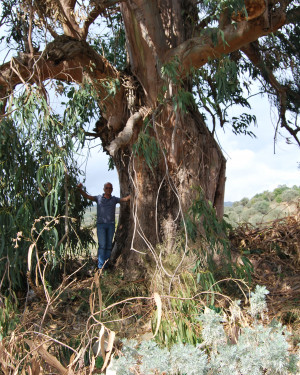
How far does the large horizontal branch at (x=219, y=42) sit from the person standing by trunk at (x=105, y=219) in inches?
74.8

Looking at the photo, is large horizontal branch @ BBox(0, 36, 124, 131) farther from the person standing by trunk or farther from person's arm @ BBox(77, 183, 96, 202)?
the person standing by trunk

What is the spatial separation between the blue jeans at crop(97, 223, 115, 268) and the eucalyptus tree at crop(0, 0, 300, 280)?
18 centimetres

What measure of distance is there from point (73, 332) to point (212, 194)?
257 cm

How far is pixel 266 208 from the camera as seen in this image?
1345 centimetres

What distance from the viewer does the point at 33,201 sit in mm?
4980

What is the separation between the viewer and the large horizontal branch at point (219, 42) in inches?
207

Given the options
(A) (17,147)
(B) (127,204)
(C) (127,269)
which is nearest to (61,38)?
(A) (17,147)

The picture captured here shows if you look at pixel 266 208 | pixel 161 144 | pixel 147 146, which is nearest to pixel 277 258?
pixel 161 144

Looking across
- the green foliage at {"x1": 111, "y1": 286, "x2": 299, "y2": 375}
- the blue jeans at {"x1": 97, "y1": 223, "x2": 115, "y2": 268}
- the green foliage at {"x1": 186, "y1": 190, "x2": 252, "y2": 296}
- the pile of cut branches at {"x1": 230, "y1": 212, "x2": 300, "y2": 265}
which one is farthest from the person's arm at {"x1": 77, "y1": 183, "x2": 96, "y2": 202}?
the green foliage at {"x1": 111, "y1": 286, "x2": 299, "y2": 375}

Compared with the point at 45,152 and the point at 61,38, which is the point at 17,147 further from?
the point at 61,38

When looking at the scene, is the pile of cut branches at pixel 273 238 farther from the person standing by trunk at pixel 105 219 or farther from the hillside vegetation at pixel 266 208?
the person standing by trunk at pixel 105 219

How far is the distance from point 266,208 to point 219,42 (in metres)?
8.79

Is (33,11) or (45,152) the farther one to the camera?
(33,11)

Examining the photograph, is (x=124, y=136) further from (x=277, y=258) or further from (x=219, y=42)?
(x=277, y=258)
